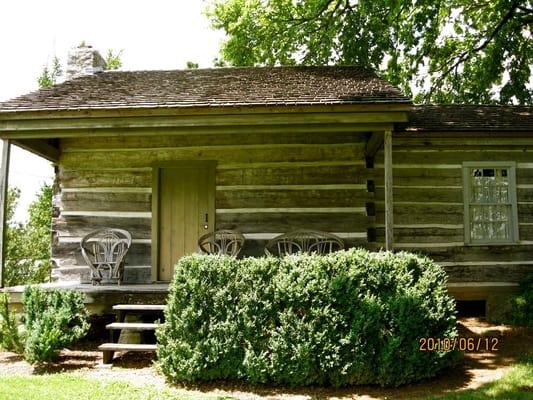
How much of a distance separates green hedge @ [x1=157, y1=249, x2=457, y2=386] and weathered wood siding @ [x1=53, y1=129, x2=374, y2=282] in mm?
2789

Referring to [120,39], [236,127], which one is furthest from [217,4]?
[236,127]

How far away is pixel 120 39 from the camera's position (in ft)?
63.5

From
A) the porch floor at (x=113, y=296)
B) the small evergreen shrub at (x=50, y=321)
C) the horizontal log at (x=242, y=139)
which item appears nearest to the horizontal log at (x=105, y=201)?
the horizontal log at (x=242, y=139)

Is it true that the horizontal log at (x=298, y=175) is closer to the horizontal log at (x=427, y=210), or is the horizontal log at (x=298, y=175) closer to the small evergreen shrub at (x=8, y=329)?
the horizontal log at (x=427, y=210)

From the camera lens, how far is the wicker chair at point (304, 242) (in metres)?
7.47

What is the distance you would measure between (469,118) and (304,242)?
443 cm

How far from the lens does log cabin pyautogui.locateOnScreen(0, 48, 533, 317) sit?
27.0 feet

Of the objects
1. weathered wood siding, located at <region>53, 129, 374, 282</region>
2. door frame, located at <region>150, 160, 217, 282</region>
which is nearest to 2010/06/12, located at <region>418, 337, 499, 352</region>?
weathered wood siding, located at <region>53, 129, 374, 282</region>

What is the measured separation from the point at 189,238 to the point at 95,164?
2.27m

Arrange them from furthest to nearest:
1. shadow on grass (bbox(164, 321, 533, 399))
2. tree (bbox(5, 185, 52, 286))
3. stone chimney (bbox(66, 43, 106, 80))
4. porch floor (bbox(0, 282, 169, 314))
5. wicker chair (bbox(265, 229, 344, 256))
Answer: tree (bbox(5, 185, 52, 286)), stone chimney (bbox(66, 43, 106, 80)), wicker chair (bbox(265, 229, 344, 256)), porch floor (bbox(0, 282, 169, 314)), shadow on grass (bbox(164, 321, 533, 399))

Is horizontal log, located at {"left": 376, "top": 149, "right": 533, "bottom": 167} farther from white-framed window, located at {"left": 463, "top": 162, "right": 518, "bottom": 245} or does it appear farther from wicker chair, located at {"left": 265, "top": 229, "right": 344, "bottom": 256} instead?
wicker chair, located at {"left": 265, "top": 229, "right": 344, "bottom": 256}

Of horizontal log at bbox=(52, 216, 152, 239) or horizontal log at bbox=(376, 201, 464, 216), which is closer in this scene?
horizontal log at bbox=(52, 216, 152, 239)

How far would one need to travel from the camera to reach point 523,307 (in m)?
7.69

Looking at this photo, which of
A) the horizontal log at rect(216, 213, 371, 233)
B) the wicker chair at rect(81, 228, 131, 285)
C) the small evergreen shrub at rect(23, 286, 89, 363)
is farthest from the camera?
the horizontal log at rect(216, 213, 371, 233)
